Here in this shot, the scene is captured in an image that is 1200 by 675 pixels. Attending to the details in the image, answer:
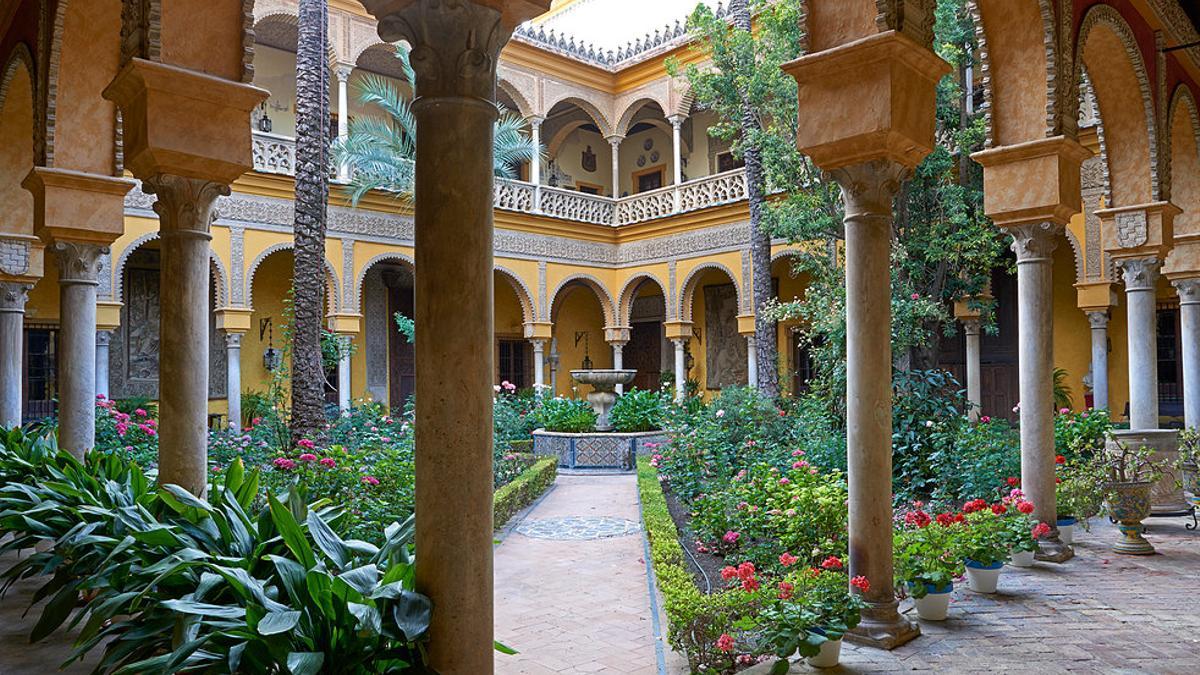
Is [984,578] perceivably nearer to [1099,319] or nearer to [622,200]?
[1099,319]

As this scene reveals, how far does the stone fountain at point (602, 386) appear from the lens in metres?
14.4

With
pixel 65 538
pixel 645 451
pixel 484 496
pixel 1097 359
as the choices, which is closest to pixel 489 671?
pixel 484 496

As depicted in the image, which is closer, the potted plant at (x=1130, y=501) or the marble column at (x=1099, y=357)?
the potted plant at (x=1130, y=501)

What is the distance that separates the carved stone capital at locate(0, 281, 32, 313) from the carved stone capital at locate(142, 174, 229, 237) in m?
5.95

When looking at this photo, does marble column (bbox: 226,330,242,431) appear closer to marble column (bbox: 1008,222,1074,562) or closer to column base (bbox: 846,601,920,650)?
marble column (bbox: 1008,222,1074,562)

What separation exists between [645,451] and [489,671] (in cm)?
1096

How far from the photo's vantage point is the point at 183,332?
4430mm

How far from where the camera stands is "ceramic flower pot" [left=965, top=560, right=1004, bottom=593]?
4.89 metres

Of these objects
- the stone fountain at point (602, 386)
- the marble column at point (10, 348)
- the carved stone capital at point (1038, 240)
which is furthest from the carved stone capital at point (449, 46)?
the stone fountain at point (602, 386)

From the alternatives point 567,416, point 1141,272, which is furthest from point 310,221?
point 1141,272

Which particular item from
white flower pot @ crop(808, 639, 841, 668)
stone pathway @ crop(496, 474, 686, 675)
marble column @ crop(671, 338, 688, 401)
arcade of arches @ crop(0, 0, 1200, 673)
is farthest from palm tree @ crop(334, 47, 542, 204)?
white flower pot @ crop(808, 639, 841, 668)

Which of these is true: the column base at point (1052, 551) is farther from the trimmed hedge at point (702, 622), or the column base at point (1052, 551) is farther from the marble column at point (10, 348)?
the marble column at point (10, 348)

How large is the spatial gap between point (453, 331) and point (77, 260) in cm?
533

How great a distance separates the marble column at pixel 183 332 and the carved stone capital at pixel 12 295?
5970 mm
